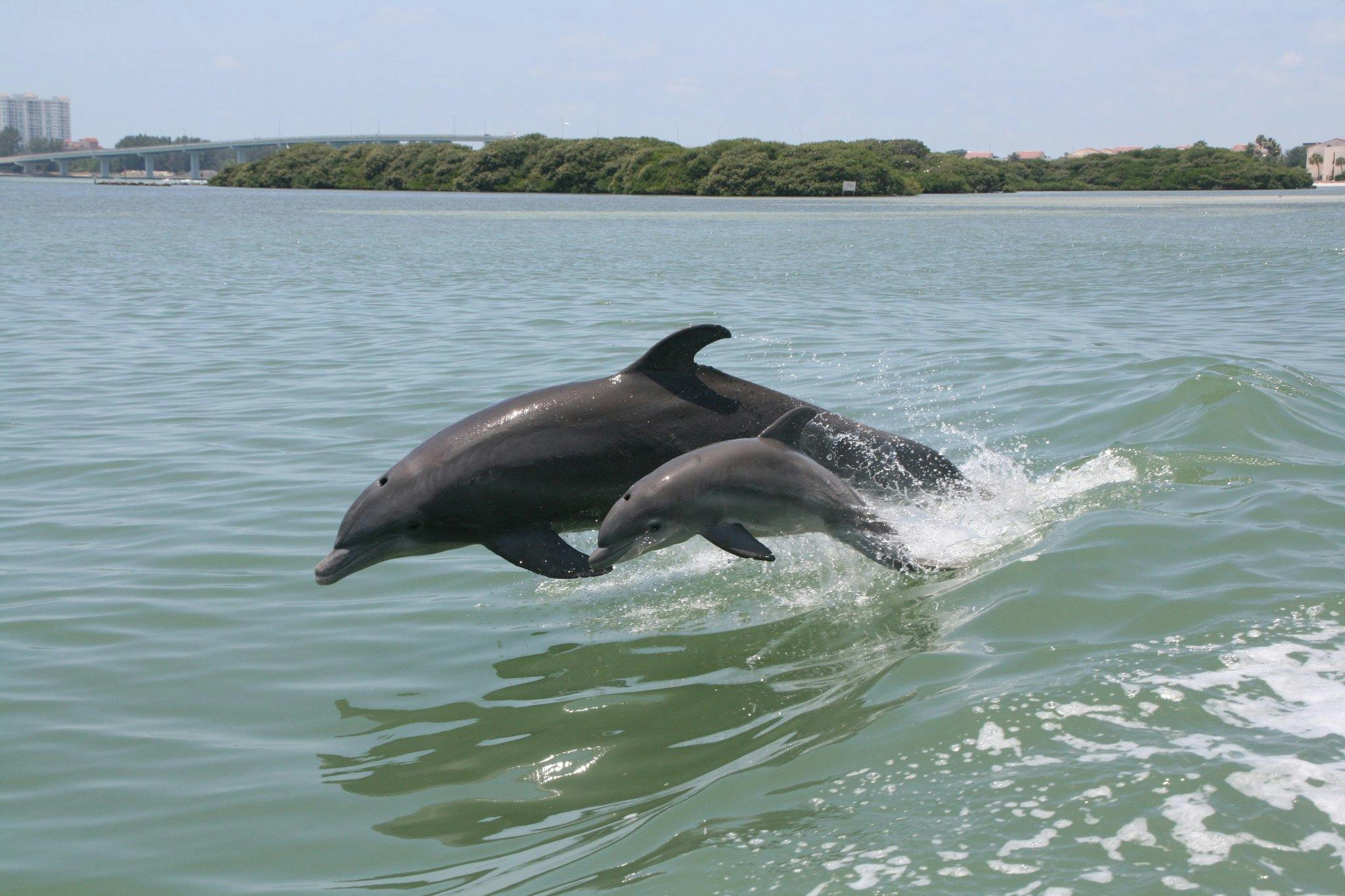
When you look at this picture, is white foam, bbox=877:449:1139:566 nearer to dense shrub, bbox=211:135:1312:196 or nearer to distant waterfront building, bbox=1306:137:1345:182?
dense shrub, bbox=211:135:1312:196

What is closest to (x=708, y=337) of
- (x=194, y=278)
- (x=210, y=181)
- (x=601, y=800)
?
(x=601, y=800)

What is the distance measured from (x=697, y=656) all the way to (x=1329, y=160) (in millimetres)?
198860

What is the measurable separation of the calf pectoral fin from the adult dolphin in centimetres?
57

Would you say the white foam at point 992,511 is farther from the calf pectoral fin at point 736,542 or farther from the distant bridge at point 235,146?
the distant bridge at point 235,146

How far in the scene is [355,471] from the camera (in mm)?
9586

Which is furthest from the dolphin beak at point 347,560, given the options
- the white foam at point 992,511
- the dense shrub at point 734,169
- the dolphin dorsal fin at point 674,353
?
the dense shrub at point 734,169

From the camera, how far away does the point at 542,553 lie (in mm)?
6211

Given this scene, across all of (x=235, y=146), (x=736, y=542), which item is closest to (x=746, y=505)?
(x=736, y=542)

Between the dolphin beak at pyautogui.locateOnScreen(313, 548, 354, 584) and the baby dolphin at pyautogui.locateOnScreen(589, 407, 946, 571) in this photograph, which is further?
the dolphin beak at pyautogui.locateOnScreen(313, 548, 354, 584)

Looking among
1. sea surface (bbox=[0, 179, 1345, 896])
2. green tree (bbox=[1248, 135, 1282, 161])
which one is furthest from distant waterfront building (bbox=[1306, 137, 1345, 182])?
sea surface (bbox=[0, 179, 1345, 896])

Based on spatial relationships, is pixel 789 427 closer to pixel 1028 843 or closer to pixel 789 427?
pixel 789 427

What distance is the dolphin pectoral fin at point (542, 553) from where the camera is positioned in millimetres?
6086

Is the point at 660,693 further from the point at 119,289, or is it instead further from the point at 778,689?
the point at 119,289

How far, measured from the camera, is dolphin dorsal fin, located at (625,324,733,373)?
6574 mm
